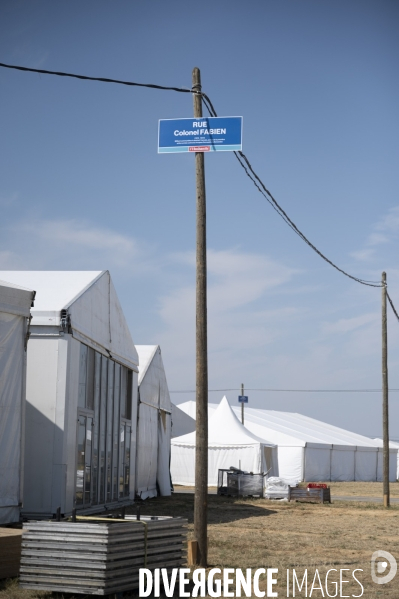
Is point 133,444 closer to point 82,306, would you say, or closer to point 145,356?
point 145,356

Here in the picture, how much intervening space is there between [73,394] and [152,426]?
11.7m

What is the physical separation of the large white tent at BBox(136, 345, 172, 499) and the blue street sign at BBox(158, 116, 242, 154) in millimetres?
15004

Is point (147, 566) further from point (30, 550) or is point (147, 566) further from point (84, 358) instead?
point (84, 358)

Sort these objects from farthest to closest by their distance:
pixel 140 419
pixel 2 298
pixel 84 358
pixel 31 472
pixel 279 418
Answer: pixel 279 418, pixel 140 419, pixel 84 358, pixel 31 472, pixel 2 298

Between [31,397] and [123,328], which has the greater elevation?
[123,328]

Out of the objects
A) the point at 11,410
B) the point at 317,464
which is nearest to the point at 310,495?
the point at 11,410

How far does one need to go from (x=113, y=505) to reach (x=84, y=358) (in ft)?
15.4

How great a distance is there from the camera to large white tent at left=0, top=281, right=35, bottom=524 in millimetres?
13516

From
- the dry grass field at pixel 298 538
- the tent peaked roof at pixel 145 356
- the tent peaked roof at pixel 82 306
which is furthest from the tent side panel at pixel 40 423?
the tent peaked roof at pixel 145 356

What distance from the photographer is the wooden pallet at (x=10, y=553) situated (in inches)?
375

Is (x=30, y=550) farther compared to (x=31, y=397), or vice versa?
(x=31, y=397)

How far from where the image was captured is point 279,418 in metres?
58.3

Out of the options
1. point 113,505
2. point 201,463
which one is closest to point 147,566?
point 201,463

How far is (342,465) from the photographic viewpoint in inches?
1988
